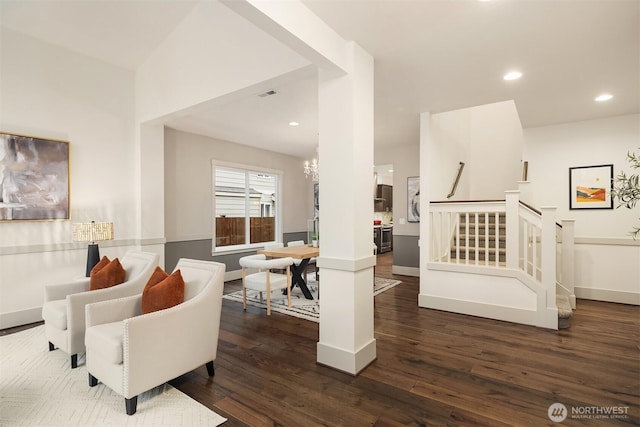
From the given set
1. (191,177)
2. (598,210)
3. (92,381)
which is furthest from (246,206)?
(598,210)

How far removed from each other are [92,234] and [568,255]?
6152 millimetres

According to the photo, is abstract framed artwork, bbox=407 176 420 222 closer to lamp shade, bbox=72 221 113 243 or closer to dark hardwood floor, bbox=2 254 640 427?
dark hardwood floor, bbox=2 254 640 427

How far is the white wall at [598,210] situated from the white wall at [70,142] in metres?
6.25

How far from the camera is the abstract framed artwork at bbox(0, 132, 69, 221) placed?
352 cm

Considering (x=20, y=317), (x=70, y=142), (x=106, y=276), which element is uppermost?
(x=70, y=142)

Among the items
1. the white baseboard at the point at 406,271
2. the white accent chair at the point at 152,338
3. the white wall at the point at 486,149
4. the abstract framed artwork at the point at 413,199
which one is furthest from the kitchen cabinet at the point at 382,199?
the white accent chair at the point at 152,338

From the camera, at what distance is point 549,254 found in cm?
356

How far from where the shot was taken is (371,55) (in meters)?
2.86

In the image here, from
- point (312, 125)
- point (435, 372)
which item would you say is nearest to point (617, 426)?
point (435, 372)

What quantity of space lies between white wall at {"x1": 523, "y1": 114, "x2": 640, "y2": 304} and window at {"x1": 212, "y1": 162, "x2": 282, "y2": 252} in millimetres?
5036

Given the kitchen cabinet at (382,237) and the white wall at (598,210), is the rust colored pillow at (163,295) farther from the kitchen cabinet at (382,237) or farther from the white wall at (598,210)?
the kitchen cabinet at (382,237)

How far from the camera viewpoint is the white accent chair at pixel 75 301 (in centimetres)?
256

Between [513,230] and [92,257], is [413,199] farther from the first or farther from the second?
[92,257]

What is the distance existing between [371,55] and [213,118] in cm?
287
